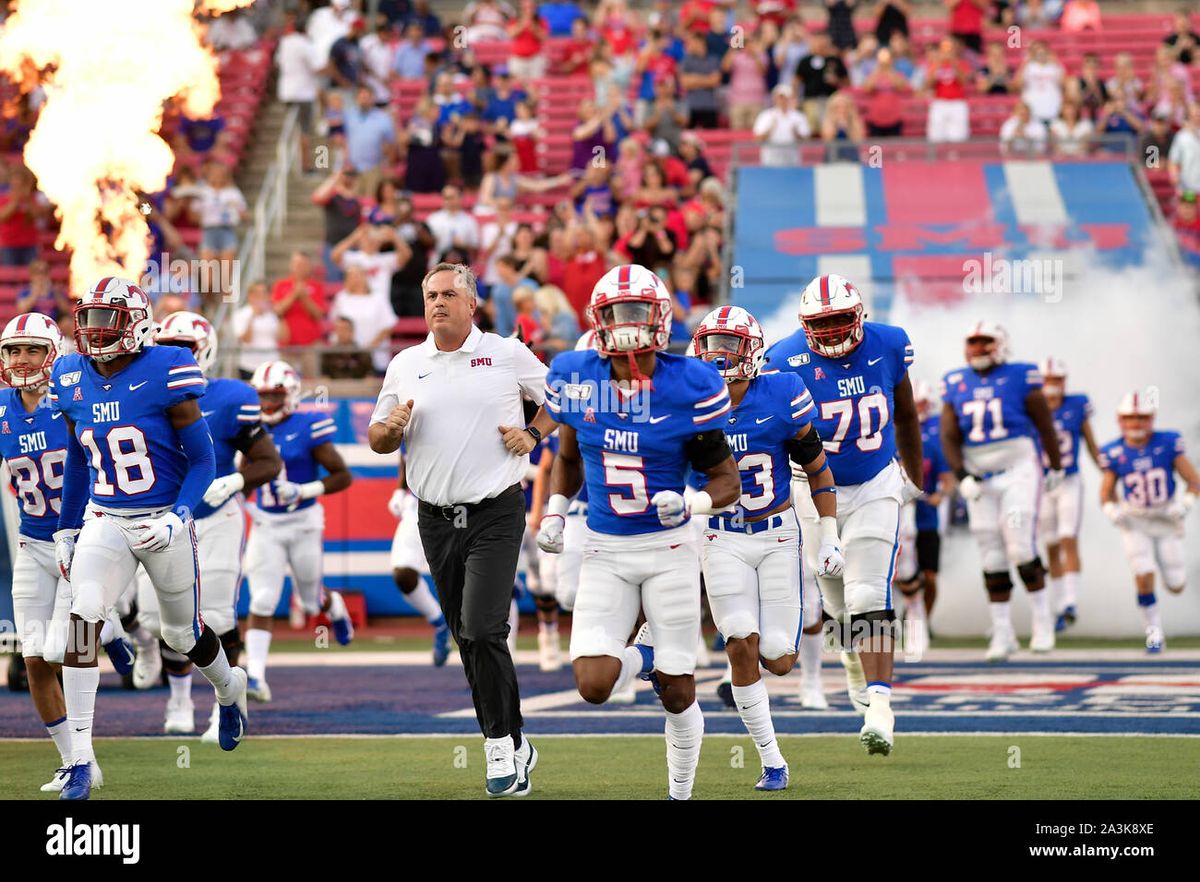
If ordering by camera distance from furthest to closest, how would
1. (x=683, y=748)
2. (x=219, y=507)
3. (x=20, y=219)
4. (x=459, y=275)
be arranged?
(x=20, y=219) < (x=219, y=507) < (x=459, y=275) < (x=683, y=748)

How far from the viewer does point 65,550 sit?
25.3ft

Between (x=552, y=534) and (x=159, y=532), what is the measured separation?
1.60 metres

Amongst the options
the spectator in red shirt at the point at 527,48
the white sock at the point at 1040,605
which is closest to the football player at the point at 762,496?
the white sock at the point at 1040,605

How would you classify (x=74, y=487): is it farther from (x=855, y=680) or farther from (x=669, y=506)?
(x=855, y=680)

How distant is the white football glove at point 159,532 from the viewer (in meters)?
7.43

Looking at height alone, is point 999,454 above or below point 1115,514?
above

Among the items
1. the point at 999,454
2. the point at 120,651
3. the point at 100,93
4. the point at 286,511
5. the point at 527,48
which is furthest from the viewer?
the point at 527,48

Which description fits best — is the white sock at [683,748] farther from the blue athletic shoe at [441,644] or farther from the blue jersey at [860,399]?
the blue athletic shoe at [441,644]

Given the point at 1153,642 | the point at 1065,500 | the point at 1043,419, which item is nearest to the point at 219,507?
the point at 1043,419

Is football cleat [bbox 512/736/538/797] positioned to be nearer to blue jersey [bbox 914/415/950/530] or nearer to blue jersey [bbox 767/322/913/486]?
blue jersey [bbox 767/322/913/486]

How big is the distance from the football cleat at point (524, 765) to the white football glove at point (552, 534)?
846 millimetres

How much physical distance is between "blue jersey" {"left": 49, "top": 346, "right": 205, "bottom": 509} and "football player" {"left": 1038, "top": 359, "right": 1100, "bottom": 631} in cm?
876
